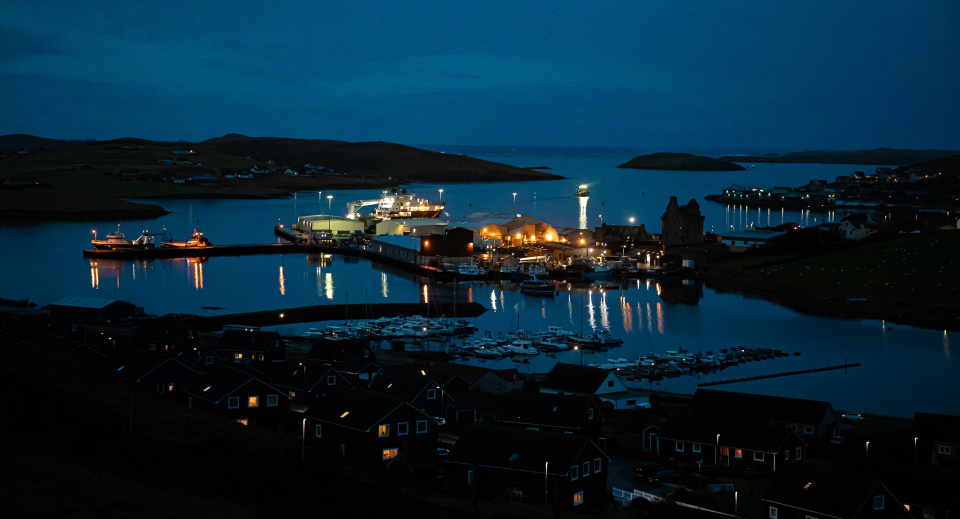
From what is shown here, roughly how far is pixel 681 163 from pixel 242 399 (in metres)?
127

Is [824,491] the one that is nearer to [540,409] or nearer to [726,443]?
[726,443]

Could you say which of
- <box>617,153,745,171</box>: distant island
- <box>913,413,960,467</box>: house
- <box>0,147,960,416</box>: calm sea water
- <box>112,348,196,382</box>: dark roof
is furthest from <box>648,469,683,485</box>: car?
<box>617,153,745,171</box>: distant island

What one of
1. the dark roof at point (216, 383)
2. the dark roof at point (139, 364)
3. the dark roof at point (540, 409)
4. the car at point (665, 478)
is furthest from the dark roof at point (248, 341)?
the car at point (665, 478)

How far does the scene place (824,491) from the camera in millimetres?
7812

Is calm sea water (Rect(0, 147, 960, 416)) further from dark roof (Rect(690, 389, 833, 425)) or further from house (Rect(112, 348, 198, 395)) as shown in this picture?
house (Rect(112, 348, 198, 395))

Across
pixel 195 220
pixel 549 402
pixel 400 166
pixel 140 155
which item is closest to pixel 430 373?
pixel 549 402

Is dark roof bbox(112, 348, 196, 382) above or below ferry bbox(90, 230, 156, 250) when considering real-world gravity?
above

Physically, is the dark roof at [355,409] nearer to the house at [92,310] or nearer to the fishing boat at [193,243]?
the house at [92,310]

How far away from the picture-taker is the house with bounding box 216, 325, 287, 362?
14750 millimetres

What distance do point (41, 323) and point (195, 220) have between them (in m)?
35.3

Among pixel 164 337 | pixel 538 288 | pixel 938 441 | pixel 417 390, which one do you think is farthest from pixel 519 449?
pixel 538 288

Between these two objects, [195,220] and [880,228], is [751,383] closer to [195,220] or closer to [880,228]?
[880,228]

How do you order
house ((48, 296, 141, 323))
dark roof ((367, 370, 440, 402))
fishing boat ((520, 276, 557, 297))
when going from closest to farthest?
dark roof ((367, 370, 440, 402)), house ((48, 296, 141, 323)), fishing boat ((520, 276, 557, 297))

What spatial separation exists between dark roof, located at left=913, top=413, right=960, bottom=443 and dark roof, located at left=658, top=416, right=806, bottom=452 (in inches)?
65.9
